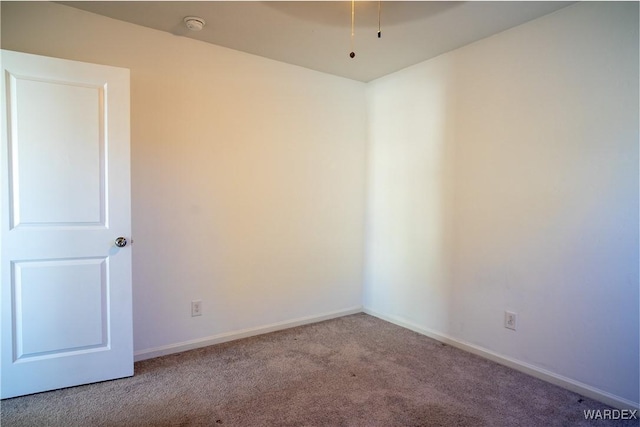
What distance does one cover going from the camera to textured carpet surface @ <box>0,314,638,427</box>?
196 cm

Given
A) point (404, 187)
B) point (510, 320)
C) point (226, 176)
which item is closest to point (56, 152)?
point (226, 176)

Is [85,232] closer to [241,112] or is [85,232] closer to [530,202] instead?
[241,112]

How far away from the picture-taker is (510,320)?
262 centimetres

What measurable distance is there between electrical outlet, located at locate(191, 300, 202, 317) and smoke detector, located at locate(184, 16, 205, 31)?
2064 millimetres

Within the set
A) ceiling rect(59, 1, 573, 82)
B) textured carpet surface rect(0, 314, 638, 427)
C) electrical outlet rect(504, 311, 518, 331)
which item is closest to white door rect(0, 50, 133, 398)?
textured carpet surface rect(0, 314, 638, 427)

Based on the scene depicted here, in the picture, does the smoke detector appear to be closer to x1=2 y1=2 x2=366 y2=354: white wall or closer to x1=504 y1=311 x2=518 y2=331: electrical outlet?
x1=2 y1=2 x2=366 y2=354: white wall

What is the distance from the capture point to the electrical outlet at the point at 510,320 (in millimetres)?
2584

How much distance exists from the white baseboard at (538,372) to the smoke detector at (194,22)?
9.83ft

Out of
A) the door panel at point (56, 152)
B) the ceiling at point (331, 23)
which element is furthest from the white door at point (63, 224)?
the ceiling at point (331, 23)

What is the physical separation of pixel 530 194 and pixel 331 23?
183 centimetres

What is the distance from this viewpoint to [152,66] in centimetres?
265

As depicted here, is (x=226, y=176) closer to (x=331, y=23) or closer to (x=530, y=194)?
(x=331, y=23)

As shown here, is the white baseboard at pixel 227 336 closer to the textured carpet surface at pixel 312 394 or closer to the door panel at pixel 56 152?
the textured carpet surface at pixel 312 394

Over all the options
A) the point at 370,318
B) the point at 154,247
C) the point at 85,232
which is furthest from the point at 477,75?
the point at 85,232
